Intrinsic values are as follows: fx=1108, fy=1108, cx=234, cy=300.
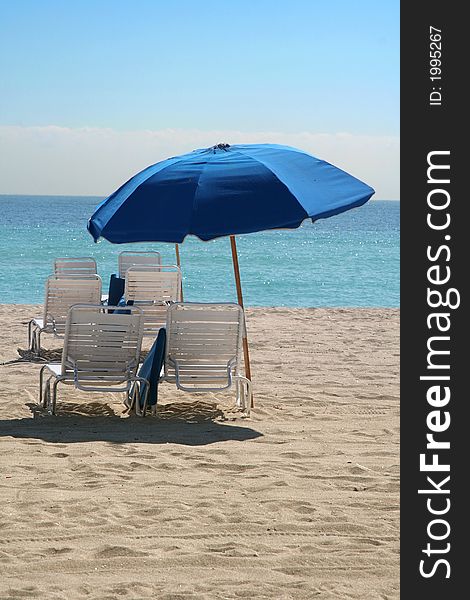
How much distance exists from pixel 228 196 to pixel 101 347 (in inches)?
55.5

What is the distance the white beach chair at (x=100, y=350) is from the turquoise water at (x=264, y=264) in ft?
52.1

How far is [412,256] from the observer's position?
369cm

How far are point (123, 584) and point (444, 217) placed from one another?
82.4 inches

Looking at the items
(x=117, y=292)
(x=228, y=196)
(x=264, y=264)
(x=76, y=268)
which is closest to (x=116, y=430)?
(x=228, y=196)

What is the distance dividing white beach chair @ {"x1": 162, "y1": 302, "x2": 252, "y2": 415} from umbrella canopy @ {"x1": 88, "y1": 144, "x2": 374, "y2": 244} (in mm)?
658

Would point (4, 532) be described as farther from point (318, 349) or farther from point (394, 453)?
point (318, 349)

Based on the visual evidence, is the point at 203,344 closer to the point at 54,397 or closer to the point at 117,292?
the point at 54,397

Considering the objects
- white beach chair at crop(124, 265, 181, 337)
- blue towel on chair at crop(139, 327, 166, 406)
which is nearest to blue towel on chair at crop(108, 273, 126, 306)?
white beach chair at crop(124, 265, 181, 337)

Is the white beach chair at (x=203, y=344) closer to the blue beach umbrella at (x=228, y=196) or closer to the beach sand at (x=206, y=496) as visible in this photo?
the beach sand at (x=206, y=496)

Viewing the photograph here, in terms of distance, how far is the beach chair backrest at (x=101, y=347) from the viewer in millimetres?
7840

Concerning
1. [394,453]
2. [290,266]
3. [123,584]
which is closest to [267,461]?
[394,453]

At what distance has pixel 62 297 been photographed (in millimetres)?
10977

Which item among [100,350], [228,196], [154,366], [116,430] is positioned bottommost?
[116,430]

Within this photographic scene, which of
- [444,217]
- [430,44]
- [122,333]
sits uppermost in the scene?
[430,44]
